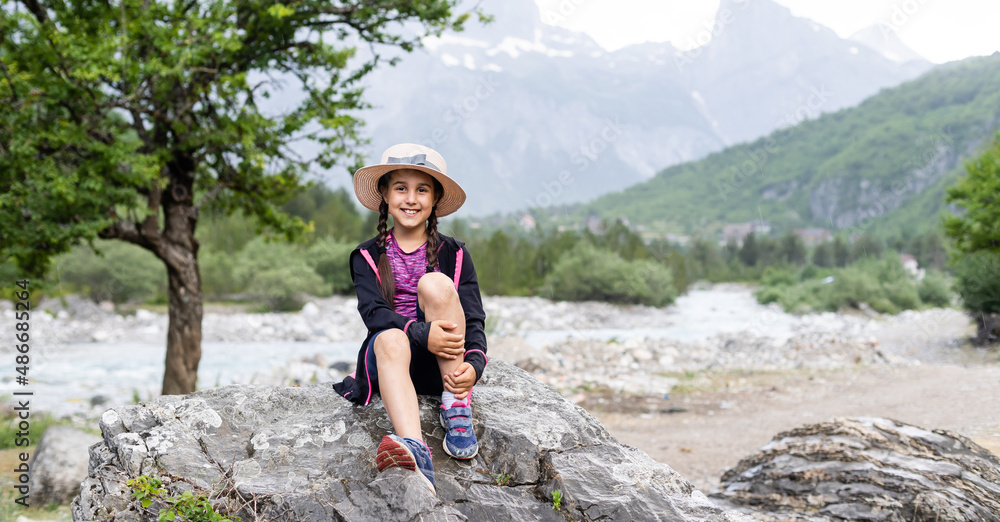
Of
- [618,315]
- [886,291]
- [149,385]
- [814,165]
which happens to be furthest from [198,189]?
[814,165]

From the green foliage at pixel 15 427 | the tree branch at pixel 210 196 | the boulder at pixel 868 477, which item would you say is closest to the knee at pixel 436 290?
the boulder at pixel 868 477

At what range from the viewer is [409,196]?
3043 millimetres

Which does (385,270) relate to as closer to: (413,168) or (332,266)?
(413,168)

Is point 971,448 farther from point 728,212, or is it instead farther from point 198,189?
point 728,212

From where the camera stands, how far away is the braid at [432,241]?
3127 millimetres

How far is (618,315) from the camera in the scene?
106 feet

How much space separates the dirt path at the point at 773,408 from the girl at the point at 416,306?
421cm

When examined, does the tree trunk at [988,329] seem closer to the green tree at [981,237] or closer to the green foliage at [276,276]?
the green tree at [981,237]

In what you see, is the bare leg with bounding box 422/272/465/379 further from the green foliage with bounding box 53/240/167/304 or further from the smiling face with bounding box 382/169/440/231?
the green foliage with bounding box 53/240/167/304

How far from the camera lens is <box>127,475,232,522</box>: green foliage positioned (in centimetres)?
224

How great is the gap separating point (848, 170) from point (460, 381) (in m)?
137

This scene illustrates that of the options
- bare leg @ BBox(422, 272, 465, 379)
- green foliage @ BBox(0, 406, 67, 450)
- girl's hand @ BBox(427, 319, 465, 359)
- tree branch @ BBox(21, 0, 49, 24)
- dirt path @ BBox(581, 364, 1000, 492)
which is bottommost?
green foliage @ BBox(0, 406, 67, 450)

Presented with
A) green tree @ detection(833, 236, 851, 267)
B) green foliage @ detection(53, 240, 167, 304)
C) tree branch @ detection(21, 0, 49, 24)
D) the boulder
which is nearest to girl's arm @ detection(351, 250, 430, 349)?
the boulder

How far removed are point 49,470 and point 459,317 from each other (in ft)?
16.3
